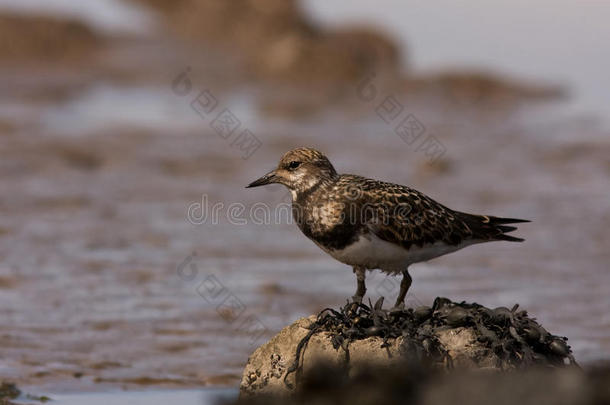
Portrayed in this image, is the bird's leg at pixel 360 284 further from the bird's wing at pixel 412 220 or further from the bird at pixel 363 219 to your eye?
the bird's wing at pixel 412 220

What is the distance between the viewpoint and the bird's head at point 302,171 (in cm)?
884

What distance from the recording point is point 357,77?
97.6ft

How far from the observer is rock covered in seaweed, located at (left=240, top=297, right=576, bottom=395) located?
798 centimetres

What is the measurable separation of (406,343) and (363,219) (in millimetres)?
1111

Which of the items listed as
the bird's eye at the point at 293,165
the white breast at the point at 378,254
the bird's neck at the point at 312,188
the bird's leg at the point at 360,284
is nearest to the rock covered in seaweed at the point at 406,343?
the bird's leg at the point at 360,284

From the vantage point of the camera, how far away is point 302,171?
8.89 meters

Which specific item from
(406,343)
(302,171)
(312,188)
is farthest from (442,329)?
(302,171)

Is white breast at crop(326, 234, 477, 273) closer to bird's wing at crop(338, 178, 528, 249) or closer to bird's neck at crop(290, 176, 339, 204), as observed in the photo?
bird's wing at crop(338, 178, 528, 249)

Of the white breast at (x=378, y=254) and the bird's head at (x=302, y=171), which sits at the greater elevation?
the bird's head at (x=302, y=171)

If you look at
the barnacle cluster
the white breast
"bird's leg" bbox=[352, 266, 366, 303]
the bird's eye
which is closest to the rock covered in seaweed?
the barnacle cluster

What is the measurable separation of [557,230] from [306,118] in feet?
32.5

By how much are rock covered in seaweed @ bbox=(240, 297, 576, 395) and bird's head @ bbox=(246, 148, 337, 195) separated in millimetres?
1071

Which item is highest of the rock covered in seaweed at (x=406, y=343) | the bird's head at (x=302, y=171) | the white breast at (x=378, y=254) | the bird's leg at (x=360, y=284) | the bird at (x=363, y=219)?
the bird's head at (x=302, y=171)

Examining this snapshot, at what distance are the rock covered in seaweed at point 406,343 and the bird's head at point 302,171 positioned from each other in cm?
107
